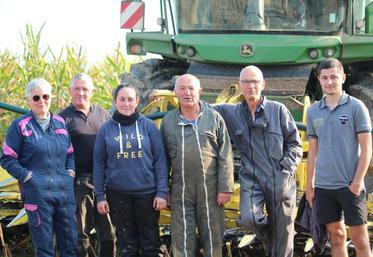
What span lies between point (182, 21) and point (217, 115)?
11.5 feet

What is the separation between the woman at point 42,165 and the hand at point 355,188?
178 cm

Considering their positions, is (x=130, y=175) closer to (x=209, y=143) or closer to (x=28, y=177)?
(x=209, y=143)

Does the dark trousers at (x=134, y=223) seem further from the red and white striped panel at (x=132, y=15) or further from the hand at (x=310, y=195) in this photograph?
the red and white striped panel at (x=132, y=15)

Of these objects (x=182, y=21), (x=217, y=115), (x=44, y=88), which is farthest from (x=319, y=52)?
(x=44, y=88)

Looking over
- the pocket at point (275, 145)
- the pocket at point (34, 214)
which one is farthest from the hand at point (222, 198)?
the pocket at point (34, 214)

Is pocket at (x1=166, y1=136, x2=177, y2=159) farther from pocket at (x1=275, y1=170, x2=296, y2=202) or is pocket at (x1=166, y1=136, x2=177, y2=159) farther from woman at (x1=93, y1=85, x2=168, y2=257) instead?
pocket at (x1=275, y1=170, x2=296, y2=202)

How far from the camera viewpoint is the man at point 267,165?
493 cm

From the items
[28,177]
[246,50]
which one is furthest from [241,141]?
[246,50]

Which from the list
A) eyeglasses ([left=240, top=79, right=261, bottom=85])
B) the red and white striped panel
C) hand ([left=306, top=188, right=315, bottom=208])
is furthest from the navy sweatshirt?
the red and white striped panel

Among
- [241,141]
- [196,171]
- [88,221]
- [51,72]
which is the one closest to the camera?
[196,171]

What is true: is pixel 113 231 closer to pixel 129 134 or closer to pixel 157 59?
pixel 129 134

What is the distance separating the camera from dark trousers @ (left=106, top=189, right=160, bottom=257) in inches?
197

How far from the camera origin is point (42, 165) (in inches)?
195

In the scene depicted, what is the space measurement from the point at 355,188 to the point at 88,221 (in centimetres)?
185
